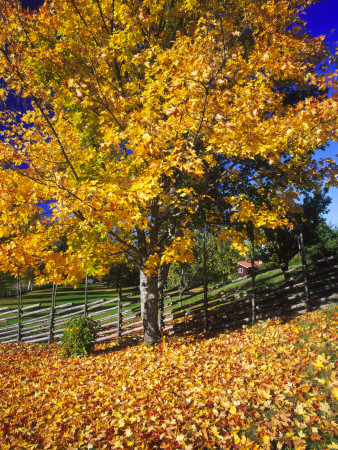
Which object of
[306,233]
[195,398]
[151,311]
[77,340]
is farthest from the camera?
[306,233]

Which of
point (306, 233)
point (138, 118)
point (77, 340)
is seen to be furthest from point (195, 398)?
point (306, 233)

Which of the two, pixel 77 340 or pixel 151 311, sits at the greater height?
pixel 151 311

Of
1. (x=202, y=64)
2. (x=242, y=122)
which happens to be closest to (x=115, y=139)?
(x=202, y=64)

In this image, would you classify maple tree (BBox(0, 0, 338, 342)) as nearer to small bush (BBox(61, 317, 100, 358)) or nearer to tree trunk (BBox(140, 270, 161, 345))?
tree trunk (BBox(140, 270, 161, 345))

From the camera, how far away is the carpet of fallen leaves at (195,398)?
8.84 feet

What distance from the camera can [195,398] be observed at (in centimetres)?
345

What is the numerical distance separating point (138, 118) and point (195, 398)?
431cm

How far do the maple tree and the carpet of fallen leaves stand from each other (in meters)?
1.87

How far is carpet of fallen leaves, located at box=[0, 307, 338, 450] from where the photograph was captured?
2.69m

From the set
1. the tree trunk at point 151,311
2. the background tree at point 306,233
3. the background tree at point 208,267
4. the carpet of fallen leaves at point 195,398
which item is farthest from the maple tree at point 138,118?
the background tree at point 208,267

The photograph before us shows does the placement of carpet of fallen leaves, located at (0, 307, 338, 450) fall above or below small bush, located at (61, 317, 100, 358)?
below

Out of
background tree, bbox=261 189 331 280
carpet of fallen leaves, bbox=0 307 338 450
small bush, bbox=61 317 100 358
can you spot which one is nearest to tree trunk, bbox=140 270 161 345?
carpet of fallen leaves, bbox=0 307 338 450

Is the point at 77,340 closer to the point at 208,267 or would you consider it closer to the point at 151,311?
the point at 151,311

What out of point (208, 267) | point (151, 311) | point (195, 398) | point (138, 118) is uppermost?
point (208, 267)
